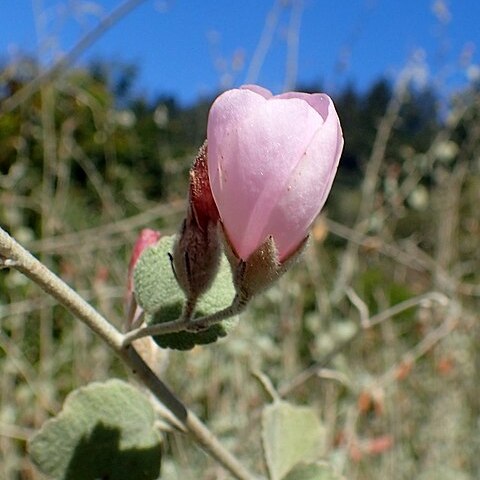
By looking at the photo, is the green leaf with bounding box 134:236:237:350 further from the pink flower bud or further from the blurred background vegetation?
the blurred background vegetation

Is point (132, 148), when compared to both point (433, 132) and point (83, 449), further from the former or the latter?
point (83, 449)

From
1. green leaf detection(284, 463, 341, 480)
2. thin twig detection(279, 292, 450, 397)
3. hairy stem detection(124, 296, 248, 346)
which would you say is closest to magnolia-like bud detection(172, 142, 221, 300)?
hairy stem detection(124, 296, 248, 346)

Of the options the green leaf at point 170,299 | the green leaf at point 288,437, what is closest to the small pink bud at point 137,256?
the green leaf at point 170,299

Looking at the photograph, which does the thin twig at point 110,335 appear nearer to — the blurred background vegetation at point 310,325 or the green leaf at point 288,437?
the green leaf at point 288,437

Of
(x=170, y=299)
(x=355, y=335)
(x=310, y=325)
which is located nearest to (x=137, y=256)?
(x=170, y=299)

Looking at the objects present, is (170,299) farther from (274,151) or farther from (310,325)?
(310,325)
